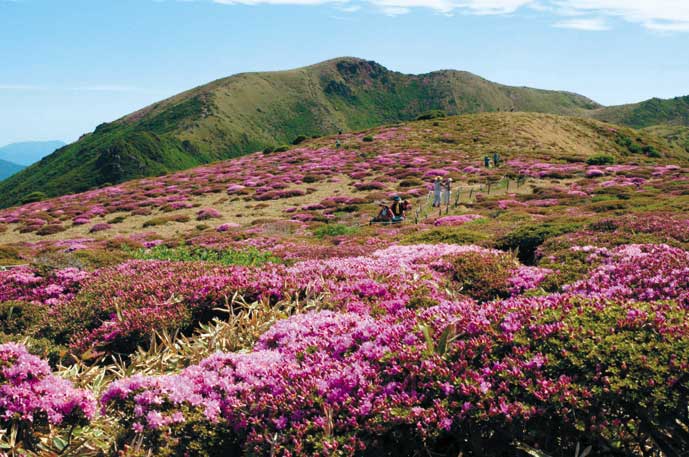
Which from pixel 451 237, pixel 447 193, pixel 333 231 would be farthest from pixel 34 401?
pixel 447 193

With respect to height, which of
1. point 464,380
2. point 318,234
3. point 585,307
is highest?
point 585,307

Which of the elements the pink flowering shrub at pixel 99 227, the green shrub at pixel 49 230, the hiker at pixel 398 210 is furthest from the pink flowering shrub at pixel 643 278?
the green shrub at pixel 49 230

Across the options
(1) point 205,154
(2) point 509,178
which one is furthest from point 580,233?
(1) point 205,154

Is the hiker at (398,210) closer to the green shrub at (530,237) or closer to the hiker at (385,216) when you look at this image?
the hiker at (385,216)

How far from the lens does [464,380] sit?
436cm

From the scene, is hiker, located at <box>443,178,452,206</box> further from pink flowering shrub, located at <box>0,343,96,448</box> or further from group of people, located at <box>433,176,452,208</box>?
pink flowering shrub, located at <box>0,343,96,448</box>

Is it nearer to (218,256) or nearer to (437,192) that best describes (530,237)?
(218,256)

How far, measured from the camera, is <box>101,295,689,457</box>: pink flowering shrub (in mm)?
3838

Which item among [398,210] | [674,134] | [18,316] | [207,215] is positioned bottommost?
[207,215]

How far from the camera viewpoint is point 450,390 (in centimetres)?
432

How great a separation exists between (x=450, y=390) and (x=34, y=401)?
4785 millimetres

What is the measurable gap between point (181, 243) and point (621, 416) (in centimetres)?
2317

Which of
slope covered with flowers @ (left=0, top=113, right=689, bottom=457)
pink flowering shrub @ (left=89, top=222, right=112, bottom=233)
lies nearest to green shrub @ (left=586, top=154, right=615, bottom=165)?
slope covered with flowers @ (left=0, top=113, right=689, bottom=457)

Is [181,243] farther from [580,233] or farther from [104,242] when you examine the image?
[580,233]
